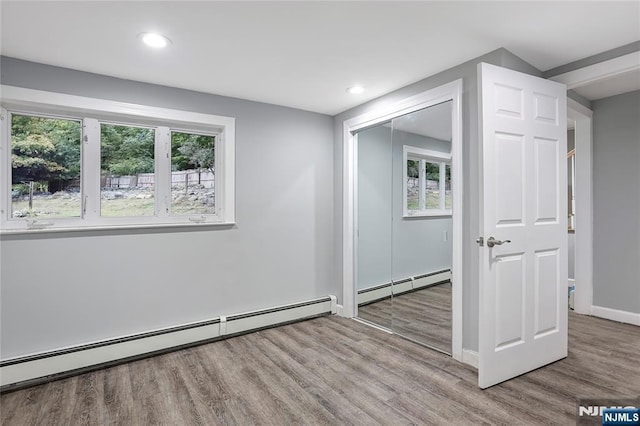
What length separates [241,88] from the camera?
3150 millimetres

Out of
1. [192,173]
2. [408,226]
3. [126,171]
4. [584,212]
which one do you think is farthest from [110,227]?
[584,212]

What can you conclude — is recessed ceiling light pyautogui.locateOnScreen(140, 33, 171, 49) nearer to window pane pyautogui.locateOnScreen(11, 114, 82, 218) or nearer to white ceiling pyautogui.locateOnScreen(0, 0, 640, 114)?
white ceiling pyautogui.locateOnScreen(0, 0, 640, 114)

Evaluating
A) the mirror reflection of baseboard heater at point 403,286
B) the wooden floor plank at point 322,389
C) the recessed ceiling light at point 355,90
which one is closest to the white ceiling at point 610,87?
the recessed ceiling light at point 355,90

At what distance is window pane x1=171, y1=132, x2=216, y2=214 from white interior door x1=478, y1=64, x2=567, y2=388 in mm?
2509

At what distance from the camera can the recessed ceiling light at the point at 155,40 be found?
219cm

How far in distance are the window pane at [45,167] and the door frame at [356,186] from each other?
2.56 meters

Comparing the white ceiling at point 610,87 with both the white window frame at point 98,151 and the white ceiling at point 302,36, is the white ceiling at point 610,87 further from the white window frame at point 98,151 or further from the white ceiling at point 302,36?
the white window frame at point 98,151

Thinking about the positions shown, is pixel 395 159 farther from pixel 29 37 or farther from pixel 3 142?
pixel 3 142

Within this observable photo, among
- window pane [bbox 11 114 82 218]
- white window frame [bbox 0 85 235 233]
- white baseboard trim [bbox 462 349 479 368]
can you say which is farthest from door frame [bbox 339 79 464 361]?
window pane [bbox 11 114 82 218]

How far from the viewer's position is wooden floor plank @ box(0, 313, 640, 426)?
79.7 inches

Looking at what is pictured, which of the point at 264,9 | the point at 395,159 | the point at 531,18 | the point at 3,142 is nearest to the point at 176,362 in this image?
the point at 3,142

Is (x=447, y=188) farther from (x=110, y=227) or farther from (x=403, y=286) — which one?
(x=110, y=227)

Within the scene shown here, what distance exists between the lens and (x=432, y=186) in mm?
3393

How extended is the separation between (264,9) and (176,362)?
2707 mm
